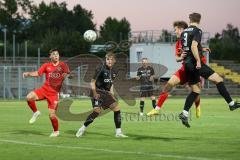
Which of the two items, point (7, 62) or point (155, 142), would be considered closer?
point (155, 142)

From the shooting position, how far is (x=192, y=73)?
15.1 meters

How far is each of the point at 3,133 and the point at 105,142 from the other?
3814mm

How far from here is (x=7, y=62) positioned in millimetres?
58125

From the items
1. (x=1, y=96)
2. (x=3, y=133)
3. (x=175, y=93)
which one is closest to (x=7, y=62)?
(x=1, y=96)

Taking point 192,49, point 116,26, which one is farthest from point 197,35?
point 116,26

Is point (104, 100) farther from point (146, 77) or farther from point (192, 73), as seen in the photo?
point (146, 77)

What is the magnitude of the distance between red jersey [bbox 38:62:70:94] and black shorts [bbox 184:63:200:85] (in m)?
3.29

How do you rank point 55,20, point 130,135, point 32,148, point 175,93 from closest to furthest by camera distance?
point 32,148 → point 130,135 → point 175,93 → point 55,20

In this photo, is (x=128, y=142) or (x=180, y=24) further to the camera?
(x=180, y=24)

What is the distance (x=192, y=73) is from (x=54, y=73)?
12.1ft

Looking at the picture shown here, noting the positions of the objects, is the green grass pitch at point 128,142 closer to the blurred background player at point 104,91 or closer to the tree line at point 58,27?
the blurred background player at point 104,91

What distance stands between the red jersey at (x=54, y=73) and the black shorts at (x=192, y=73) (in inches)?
129

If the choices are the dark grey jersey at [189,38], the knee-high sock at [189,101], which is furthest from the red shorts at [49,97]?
the dark grey jersey at [189,38]

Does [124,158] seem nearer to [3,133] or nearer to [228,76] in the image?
[3,133]
